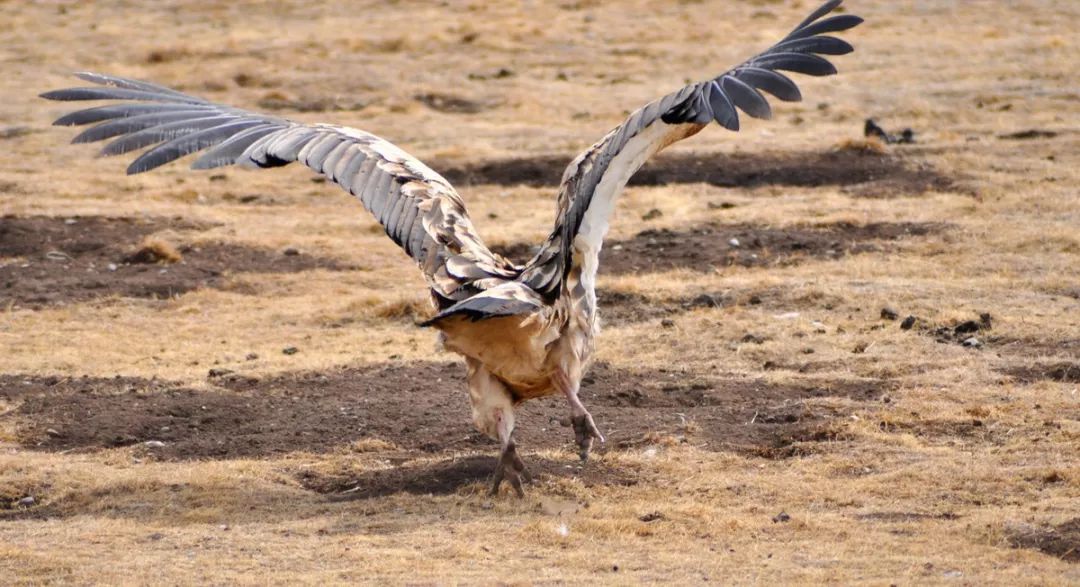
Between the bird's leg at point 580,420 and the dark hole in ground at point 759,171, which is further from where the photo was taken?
the dark hole in ground at point 759,171

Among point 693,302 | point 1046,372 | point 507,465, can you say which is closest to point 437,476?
point 507,465

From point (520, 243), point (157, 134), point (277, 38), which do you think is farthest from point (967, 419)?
point (277, 38)

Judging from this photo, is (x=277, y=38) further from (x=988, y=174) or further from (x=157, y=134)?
(x=157, y=134)

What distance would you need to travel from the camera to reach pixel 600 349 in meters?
8.66

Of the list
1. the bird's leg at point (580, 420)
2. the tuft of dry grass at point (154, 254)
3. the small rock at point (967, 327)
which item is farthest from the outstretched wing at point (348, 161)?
the tuft of dry grass at point (154, 254)

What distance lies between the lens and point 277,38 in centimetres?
2056

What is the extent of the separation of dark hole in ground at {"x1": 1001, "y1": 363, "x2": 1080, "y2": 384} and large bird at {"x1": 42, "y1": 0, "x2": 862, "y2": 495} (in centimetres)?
257

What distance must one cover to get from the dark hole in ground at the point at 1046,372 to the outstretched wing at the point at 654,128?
103 inches

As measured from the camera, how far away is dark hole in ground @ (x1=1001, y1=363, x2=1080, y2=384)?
7.73 m

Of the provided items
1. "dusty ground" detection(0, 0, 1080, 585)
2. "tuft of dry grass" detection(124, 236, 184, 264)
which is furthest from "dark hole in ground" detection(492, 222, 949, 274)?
"tuft of dry grass" detection(124, 236, 184, 264)

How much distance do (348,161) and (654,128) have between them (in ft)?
5.13

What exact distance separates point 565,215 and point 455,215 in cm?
62

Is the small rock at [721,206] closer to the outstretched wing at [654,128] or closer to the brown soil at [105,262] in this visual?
the brown soil at [105,262]

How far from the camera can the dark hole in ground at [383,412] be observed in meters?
7.10
